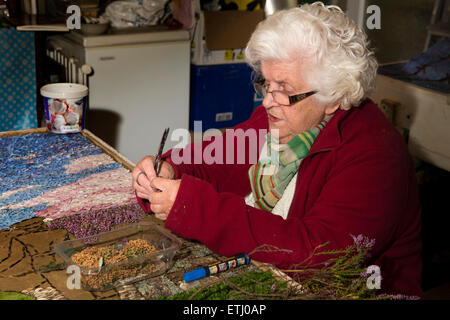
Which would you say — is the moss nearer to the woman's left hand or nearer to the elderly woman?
the elderly woman

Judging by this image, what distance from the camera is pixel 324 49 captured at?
125 centimetres

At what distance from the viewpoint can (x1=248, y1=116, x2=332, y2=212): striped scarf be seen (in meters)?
1.35

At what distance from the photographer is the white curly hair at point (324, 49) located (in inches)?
49.2

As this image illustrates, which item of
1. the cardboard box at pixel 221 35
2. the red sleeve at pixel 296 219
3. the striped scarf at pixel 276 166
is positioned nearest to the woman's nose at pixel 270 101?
the striped scarf at pixel 276 166

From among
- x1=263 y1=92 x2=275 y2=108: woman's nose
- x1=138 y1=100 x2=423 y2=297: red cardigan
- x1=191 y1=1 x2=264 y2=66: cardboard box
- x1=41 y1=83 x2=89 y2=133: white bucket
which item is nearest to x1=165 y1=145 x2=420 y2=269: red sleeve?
x1=138 y1=100 x2=423 y2=297: red cardigan

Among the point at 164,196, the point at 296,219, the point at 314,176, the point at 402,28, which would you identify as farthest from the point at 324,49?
the point at 402,28

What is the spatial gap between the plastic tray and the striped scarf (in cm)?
35

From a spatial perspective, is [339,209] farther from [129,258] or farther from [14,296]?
[14,296]

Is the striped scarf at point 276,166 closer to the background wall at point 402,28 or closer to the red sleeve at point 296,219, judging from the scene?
the red sleeve at point 296,219

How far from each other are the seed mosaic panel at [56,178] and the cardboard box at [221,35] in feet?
5.18

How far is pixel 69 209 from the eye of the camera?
1.37 metres
